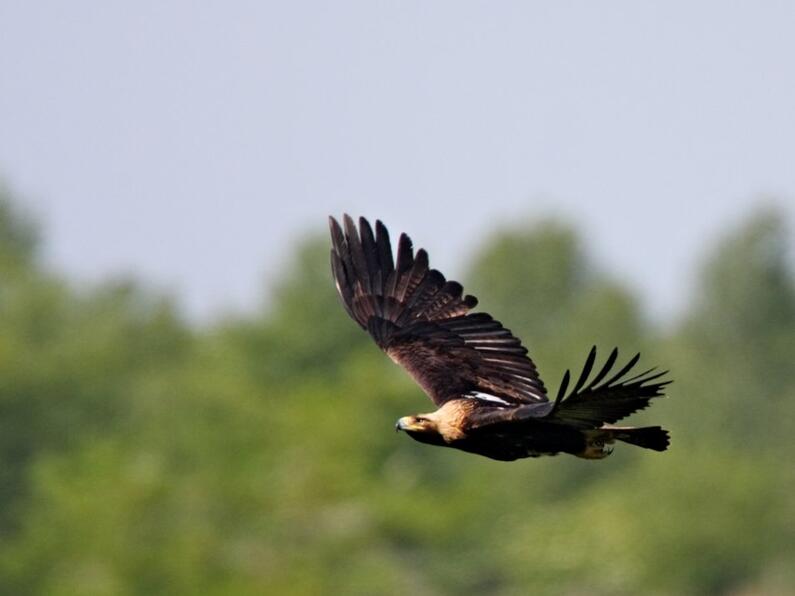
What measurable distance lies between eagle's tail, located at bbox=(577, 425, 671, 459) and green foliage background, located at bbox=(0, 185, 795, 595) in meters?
26.1

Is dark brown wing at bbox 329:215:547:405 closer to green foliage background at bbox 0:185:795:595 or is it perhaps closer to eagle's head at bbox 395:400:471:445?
eagle's head at bbox 395:400:471:445

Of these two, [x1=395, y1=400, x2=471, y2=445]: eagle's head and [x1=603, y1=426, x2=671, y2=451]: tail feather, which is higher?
[x1=395, y1=400, x2=471, y2=445]: eagle's head

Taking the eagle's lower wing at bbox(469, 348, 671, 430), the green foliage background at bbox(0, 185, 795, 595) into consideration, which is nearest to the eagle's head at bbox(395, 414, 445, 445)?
the eagle's lower wing at bbox(469, 348, 671, 430)

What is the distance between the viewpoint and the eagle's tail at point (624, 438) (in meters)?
14.6

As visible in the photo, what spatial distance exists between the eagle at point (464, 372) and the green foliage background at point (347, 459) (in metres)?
23.7

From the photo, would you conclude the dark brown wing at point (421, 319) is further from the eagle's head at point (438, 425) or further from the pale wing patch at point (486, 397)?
the eagle's head at point (438, 425)

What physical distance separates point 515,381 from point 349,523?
91.3 feet

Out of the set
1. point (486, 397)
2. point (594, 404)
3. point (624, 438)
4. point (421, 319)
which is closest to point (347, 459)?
point (421, 319)

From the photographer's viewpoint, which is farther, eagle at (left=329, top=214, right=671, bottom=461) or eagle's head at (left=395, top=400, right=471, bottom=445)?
eagle's head at (left=395, top=400, right=471, bottom=445)

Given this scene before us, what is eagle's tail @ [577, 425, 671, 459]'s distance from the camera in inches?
577

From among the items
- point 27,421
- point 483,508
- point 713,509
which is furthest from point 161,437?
point 713,509

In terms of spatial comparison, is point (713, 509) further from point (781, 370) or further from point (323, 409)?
point (781, 370)

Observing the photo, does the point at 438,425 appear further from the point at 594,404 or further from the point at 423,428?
the point at 594,404

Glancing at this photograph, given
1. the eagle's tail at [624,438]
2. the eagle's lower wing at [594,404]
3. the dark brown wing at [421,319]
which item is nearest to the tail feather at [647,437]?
the eagle's tail at [624,438]
